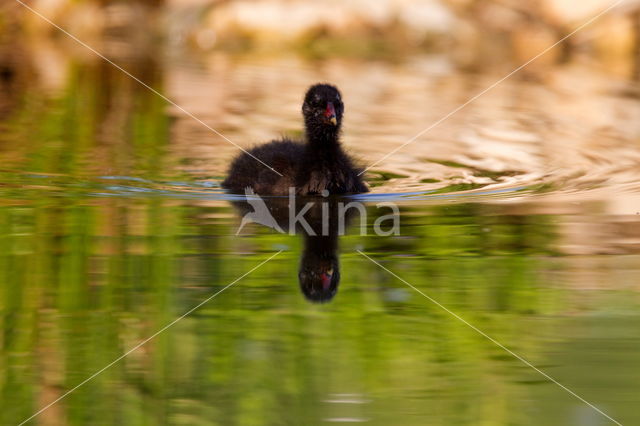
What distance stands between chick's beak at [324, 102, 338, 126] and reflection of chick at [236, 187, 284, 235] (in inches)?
29.9

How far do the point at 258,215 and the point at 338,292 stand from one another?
203 centimetres

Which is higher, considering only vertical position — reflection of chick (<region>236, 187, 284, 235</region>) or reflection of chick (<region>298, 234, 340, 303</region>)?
reflection of chick (<region>236, 187, 284, 235</region>)

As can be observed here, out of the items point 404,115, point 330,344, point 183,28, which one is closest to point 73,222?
point 330,344

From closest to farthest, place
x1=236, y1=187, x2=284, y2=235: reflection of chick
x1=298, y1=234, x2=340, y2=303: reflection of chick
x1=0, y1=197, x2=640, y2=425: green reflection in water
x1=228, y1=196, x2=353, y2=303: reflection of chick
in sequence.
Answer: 1. x1=0, y1=197, x2=640, y2=425: green reflection in water
2. x1=298, y1=234, x2=340, y2=303: reflection of chick
3. x1=228, y1=196, x2=353, y2=303: reflection of chick
4. x1=236, y1=187, x2=284, y2=235: reflection of chick

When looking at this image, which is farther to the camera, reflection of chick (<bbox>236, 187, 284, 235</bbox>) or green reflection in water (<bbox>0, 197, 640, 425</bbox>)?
reflection of chick (<bbox>236, 187, 284, 235</bbox>)

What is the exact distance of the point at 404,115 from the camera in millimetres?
13039

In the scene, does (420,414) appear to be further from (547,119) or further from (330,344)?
(547,119)

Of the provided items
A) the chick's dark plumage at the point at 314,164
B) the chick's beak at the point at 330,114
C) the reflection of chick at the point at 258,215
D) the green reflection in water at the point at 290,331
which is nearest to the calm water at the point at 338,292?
the green reflection in water at the point at 290,331

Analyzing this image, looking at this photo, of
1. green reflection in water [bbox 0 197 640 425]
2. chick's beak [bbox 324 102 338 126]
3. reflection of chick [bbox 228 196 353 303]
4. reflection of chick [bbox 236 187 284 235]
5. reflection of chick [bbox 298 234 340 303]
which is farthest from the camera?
chick's beak [bbox 324 102 338 126]

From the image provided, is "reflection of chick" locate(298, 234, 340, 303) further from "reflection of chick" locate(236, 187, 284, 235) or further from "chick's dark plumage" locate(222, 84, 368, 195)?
"chick's dark plumage" locate(222, 84, 368, 195)

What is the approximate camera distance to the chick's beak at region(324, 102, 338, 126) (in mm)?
8283

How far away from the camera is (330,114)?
27.3 feet

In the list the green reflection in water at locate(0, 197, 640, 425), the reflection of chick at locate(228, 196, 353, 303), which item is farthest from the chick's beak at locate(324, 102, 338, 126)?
the green reflection in water at locate(0, 197, 640, 425)

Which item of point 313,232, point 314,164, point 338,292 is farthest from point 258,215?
point 338,292
